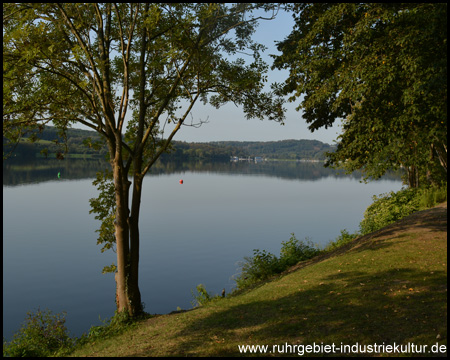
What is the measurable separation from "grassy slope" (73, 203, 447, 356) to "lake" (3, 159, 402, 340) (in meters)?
9.36

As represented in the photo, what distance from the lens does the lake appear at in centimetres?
2006

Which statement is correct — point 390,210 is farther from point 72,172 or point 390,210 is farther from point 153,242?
point 72,172

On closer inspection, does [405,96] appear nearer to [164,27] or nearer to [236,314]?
[236,314]

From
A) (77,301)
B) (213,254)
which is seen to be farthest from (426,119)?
(213,254)

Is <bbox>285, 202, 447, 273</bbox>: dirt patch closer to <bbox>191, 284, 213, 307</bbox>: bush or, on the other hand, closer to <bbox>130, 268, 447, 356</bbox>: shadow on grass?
<bbox>191, 284, 213, 307</bbox>: bush

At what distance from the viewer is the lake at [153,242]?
2006 cm

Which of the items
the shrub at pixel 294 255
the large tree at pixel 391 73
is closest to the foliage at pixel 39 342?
the shrub at pixel 294 255

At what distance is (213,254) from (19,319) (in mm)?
13322

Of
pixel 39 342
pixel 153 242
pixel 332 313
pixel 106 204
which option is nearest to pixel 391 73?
pixel 332 313

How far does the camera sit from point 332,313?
8070 millimetres

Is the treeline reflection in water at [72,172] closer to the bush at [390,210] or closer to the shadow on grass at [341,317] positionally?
the bush at [390,210]

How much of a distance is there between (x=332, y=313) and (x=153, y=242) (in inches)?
963

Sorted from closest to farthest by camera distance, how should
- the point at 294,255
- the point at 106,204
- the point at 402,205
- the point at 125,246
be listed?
the point at 125,246 < the point at 106,204 < the point at 294,255 < the point at 402,205

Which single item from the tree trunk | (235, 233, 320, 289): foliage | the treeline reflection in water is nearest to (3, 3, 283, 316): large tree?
the tree trunk
